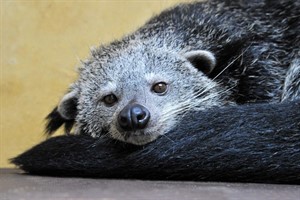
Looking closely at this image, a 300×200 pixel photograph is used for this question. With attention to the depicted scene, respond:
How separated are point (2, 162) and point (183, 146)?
181 cm

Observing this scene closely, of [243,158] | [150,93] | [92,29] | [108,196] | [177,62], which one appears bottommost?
[108,196]

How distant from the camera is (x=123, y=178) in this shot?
2719 mm

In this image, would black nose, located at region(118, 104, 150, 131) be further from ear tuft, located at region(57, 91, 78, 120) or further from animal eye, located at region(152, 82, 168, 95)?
ear tuft, located at region(57, 91, 78, 120)

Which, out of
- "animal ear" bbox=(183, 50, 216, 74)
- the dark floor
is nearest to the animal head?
"animal ear" bbox=(183, 50, 216, 74)

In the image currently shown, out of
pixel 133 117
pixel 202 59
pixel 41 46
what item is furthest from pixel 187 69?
pixel 41 46

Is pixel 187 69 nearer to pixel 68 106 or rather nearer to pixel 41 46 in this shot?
pixel 68 106

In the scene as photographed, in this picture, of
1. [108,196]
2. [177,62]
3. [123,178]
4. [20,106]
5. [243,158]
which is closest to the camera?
[108,196]

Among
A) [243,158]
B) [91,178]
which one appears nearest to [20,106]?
[91,178]

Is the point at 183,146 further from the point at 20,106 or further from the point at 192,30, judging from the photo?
the point at 20,106

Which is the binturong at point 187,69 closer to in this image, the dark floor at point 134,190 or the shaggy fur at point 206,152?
the shaggy fur at point 206,152

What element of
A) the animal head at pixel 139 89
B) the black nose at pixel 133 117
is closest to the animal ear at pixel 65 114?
the animal head at pixel 139 89

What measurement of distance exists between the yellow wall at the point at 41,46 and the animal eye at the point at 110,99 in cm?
105

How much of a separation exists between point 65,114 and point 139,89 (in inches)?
23.4

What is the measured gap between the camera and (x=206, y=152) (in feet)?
8.54
